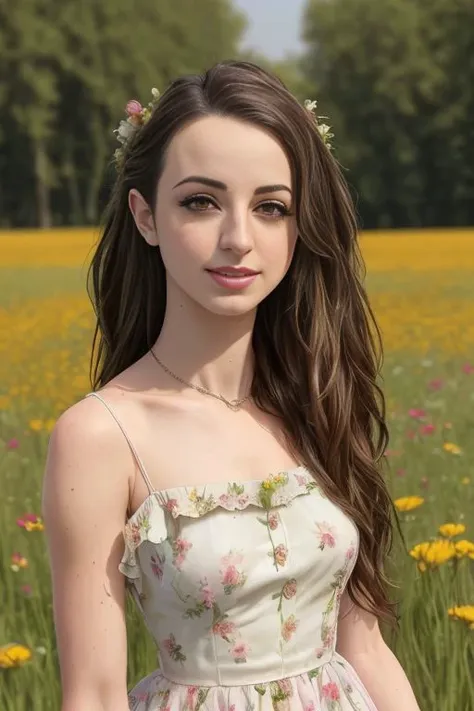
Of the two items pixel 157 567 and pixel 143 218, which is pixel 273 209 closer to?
pixel 143 218

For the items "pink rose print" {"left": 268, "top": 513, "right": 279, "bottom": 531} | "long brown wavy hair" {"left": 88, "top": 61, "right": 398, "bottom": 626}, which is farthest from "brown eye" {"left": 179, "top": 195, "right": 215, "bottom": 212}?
"pink rose print" {"left": 268, "top": 513, "right": 279, "bottom": 531}

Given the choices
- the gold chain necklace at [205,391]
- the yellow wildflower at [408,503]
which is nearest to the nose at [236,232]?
the gold chain necklace at [205,391]

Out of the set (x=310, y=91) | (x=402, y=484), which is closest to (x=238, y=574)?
(x=402, y=484)

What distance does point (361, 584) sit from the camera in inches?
84.7

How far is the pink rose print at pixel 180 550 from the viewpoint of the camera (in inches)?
71.6

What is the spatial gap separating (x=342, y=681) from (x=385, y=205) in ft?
137

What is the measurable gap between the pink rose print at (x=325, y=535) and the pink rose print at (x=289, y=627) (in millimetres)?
124

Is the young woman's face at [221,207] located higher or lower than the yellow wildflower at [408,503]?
higher

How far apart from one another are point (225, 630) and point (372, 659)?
380 millimetres

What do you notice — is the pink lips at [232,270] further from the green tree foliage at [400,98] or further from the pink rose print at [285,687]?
the green tree foliage at [400,98]

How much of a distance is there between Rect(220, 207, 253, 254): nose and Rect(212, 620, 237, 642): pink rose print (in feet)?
1.93

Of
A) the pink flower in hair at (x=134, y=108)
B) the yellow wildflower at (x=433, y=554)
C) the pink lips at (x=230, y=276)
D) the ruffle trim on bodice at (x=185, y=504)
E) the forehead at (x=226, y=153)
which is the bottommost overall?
the yellow wildflower at (x=433, y=554)

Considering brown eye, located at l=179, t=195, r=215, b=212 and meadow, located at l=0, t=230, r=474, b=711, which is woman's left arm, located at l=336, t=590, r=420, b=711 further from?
brown eye, located at l=179, t=195, r=215, b=212

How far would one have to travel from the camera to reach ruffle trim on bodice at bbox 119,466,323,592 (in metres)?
1.81
